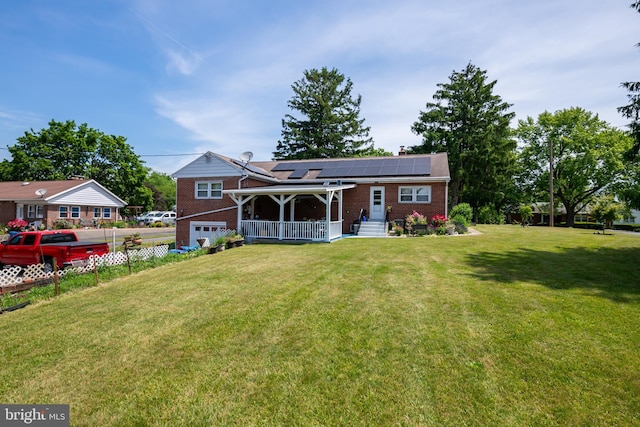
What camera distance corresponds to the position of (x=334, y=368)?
12.1 ft

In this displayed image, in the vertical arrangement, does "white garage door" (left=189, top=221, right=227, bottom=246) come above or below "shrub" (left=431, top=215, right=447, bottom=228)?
below

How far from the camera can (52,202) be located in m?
31.3

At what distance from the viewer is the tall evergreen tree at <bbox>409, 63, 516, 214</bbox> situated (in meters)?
33.3

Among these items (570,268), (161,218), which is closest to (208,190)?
(570,268)

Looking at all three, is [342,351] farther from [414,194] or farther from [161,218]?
[161,218]

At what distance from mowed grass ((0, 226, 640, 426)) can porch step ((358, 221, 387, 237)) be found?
9.82 metres

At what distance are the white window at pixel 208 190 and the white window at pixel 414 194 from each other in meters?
11.6

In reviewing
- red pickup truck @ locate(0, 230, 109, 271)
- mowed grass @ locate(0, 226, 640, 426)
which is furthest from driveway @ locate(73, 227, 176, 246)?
mowed grass @ locate(0, 226, 640, 426)

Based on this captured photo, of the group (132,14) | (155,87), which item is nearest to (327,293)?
(132,14)

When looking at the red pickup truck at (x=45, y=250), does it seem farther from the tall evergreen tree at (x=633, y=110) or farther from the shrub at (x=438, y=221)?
the tall evergreen tree at (x=633, y=110)

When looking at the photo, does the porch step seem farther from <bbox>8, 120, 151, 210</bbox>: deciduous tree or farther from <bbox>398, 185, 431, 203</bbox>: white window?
<bbox>8, 120, 151, 210</bbox>: deciduous tree

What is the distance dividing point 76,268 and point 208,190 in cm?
1035

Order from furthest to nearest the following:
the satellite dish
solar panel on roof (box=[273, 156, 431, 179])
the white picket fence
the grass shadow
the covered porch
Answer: the satellite dish, solar panel on roof (box=[273, 156, 431, 179]), the covered porch, the white picket fence, the grass shadow

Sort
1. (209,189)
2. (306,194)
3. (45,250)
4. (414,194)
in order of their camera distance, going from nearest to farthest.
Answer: (45,250) < (306,194) < (414,194) < (209,189)
